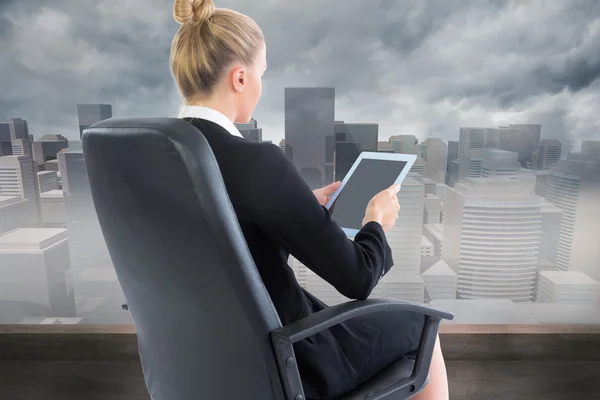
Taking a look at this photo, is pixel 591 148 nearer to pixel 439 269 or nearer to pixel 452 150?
pixel 452 150

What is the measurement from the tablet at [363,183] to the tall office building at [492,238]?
95cm

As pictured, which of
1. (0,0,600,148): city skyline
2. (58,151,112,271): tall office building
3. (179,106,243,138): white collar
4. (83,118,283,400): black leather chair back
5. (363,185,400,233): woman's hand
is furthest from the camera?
(58,151,112,271): tall office building

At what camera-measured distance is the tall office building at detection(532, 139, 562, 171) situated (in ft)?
6.64

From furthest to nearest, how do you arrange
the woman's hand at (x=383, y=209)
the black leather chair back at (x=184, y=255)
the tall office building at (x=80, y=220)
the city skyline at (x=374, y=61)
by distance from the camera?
the tall office building at (x=80, y=220) → the city skyline at (x=374, y=61) → the woman's hand at (x=383, y=209) → the black leather chair back at (x=184, y=255)

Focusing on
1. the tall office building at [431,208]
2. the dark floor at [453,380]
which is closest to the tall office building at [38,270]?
the dark floor at [453,380]

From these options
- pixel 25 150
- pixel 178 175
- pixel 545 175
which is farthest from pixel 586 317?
pixel 25 150

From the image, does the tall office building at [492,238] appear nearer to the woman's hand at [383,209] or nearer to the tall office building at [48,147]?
the woman's hand at [383,209]

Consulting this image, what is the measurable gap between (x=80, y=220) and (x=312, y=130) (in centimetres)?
108

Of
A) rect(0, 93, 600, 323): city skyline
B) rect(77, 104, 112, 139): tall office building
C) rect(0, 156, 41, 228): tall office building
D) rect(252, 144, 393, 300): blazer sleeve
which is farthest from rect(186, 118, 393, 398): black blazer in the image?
rect(0, 156, 41, 228): tall office building

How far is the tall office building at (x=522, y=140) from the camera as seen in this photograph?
6.64ft

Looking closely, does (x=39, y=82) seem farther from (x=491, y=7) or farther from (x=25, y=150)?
(x=491, y=7)

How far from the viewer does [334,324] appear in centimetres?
91

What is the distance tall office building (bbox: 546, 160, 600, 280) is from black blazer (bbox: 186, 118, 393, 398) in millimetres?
1382

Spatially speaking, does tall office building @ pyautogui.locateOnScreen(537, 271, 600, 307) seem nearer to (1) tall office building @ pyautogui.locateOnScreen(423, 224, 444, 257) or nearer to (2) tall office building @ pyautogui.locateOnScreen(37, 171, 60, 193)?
(1) tall office building @ pyautogui.locateOnScreen(423, 224, 444, 257)
